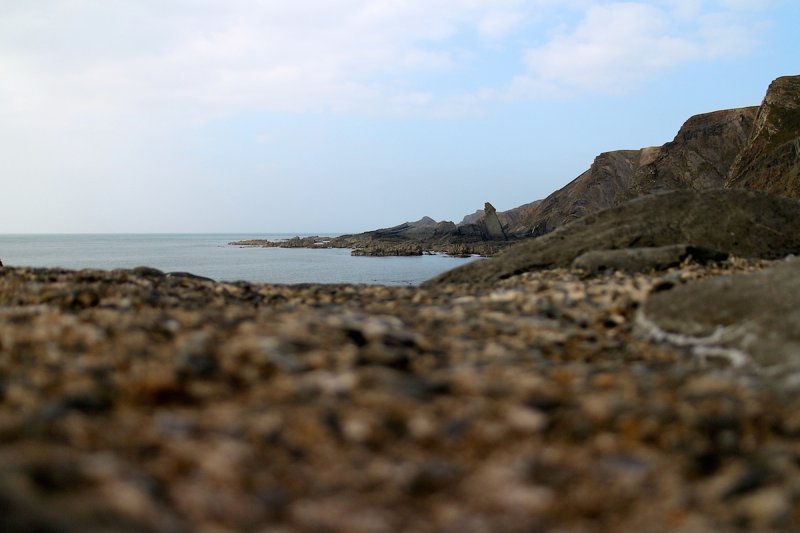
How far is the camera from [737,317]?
5.15 m

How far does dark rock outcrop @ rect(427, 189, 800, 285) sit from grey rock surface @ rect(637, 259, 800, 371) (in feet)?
13.9

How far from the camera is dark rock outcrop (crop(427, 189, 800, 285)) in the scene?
10.5 metres

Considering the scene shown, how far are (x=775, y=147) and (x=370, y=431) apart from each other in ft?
183

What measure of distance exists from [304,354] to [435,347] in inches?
45.2

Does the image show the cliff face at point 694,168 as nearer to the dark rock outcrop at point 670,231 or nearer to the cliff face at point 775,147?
the cliff face at point 775,147

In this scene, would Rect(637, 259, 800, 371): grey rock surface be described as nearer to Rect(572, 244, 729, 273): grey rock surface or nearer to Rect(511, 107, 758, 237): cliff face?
Rect(572, 244, 729, 273): grey rock surface

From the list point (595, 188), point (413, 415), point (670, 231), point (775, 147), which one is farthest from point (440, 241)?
point (413, 415)

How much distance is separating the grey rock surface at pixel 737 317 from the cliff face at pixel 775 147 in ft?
136

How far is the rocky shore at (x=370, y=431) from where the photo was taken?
2391mm

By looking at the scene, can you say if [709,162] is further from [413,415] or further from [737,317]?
[413,415]

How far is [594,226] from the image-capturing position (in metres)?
11.7

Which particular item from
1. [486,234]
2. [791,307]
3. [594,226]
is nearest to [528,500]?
[791,307]

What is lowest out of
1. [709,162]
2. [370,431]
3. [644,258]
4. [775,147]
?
[370,431]

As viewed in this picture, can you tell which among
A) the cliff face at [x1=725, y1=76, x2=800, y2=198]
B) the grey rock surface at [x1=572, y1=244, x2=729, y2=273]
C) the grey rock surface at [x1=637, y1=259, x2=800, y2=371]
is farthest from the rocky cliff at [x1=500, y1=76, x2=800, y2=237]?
the grey rock surface at [x1=637, y1=259, x2=800, y2=371]
